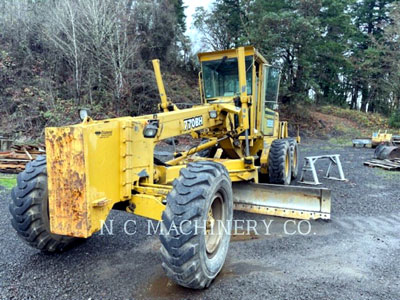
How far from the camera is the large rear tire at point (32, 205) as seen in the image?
3.26 meters

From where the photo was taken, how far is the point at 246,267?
356 centimetres

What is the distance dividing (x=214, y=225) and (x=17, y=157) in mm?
8125

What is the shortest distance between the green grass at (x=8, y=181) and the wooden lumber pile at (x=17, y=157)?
1.67ft

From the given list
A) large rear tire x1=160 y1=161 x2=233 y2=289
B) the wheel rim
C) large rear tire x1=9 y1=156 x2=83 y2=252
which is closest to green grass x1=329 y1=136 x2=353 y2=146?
the wheel rim

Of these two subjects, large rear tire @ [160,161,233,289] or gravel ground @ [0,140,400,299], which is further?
gravel ground @ [0,140,400,299]

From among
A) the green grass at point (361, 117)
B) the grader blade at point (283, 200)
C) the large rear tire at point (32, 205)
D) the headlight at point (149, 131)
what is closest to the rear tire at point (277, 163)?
the grader blade at point (283, 200)

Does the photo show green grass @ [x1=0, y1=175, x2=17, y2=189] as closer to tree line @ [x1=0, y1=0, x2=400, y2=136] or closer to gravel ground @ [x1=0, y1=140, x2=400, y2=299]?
gravel ground @ [x1=0, y1=140, x2=400, y2=299]

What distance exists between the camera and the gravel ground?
3057 millimetres

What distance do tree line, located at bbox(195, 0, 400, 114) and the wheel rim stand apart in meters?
17.3

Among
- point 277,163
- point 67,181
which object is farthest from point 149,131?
point 277,163

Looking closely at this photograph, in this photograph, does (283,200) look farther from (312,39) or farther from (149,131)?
(312,39)

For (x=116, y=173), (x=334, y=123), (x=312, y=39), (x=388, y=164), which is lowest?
(x=388, y=164)

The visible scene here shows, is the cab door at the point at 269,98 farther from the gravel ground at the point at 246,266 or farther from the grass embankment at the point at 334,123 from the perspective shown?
the grass embankment at the point at 334,123

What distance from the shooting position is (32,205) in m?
3.26
